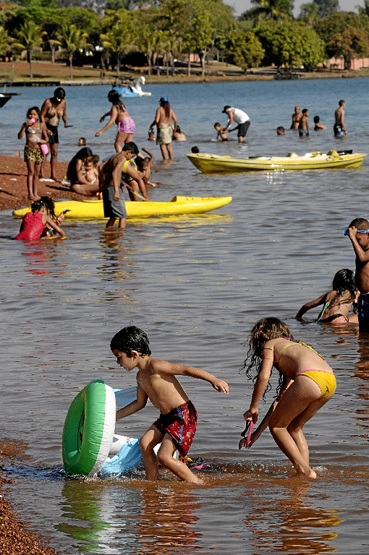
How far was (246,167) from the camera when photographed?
898 inches

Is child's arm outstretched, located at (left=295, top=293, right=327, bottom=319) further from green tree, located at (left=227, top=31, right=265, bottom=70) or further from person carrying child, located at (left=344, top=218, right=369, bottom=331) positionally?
green tree, located at (left=227, top=31, right=265, bottom=70)

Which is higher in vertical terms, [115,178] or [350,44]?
[350,44]

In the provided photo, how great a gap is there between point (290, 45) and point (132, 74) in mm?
26111

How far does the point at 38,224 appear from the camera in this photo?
45.3 feet

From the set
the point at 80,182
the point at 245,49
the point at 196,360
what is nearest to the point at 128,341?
the point at 196,360

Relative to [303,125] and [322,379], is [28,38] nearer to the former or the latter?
[303,125]

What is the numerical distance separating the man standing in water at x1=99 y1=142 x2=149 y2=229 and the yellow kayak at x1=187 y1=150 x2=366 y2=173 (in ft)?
27.3

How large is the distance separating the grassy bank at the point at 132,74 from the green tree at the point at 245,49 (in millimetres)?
2040

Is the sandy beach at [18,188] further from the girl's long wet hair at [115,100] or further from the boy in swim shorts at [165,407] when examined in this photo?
the boy in swim shorts at [165,407]

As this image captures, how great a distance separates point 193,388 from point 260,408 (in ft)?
2.08

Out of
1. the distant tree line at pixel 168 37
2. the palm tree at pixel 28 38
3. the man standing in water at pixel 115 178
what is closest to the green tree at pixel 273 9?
the distant tree line at pixel 168 37

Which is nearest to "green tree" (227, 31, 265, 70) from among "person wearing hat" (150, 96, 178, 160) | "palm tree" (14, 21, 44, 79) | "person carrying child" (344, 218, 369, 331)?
"palm tree" (14, 21, 44, 79)

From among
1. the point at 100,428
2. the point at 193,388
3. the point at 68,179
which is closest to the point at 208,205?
the point at 68,179

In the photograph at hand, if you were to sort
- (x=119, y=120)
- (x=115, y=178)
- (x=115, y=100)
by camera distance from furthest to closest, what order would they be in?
1. (x=119, y=120)
2. (x=115, y=100)
3. (x=115, y=178)
